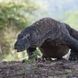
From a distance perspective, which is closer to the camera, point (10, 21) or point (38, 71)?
point (38, 71)

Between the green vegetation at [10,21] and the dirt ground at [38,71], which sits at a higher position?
the green vegetation at [10,21]

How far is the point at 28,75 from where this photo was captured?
7.20m

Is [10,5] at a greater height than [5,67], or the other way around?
[10,5]

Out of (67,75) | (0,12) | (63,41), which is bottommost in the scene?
(67,75)

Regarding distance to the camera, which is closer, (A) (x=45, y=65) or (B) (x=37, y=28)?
(A) (x=45, y=65)

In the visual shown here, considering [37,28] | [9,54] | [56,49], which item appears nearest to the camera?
[37,28]

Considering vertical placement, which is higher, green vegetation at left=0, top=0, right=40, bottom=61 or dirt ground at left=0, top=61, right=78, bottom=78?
green vegetation at left=0, top=0, right=40, bottom=61

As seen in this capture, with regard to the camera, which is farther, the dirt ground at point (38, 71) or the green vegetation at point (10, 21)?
the green vegetation at point (10, 21)

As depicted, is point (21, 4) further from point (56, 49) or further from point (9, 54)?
point (56, 49)

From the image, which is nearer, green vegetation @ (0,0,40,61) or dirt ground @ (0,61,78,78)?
dirt ground @ (0,61,78,78)

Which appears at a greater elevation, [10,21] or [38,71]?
[10,21]

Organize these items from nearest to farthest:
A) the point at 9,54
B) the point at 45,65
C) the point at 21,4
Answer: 1. the point at 45,65
2. the point at 9,54
3. the point at 21,4

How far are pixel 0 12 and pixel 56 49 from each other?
14455 mm

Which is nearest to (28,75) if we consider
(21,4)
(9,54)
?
(9,54)
